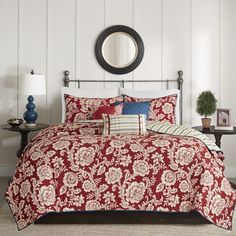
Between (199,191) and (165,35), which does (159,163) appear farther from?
(165,35)

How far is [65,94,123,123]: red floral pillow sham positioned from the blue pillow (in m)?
0.23

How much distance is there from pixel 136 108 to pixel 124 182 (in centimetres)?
143

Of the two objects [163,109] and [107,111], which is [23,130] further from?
[163,109]

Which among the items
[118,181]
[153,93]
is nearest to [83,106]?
[153,93]

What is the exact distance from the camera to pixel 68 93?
4.68 m

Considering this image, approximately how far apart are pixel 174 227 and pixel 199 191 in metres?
0.35

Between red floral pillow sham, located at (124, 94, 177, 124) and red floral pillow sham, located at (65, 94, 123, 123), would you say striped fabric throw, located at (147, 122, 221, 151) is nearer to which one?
red floral pillow sham, located at (124, 94, 177, 124)

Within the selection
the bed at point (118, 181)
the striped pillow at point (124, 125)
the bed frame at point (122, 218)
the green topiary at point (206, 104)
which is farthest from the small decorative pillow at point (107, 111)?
the bed frame at point (122, 218)

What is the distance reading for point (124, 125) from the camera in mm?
3607

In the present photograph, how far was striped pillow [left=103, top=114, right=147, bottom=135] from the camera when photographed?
3594mm

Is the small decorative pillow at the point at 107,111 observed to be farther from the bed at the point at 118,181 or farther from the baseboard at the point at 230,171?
the baseboard at the point at 230,171

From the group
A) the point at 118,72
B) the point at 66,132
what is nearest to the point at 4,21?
the point at 118,72

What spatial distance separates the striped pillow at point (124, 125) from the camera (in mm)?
3594

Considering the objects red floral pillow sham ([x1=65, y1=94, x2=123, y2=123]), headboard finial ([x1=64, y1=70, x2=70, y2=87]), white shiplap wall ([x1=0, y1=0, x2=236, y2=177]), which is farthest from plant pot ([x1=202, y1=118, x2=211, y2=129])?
headboard finial ([x1=64, y1=70, x2=70, y2=87])
